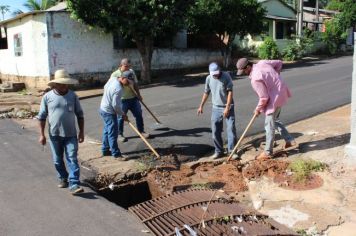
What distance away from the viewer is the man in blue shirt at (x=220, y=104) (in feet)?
22.9

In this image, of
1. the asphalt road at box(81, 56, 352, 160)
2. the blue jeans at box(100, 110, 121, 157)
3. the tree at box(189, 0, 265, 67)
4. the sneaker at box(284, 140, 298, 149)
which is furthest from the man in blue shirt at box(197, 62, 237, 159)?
the tree at box(189, 0, 265, 67)

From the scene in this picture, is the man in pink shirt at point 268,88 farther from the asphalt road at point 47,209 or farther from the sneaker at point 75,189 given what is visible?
the sneaker at point 75,189

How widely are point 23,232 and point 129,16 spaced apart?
43.2 ft

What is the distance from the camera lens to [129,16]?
16.7 metres

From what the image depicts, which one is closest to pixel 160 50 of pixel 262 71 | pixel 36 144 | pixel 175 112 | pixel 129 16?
pixel 129 16

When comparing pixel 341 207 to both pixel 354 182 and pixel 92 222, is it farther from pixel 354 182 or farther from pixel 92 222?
pixel 92 222

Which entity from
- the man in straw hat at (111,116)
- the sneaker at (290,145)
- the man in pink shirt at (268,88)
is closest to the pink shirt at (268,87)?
the man in pink shirt at (268,88)

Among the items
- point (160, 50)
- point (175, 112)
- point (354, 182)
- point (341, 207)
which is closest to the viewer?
point (341, 207)

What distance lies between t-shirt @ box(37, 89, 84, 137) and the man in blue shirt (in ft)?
7.96

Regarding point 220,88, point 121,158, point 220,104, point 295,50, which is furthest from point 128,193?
point 295,50

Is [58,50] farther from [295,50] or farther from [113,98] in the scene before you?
[295,50]

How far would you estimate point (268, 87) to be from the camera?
654 cm

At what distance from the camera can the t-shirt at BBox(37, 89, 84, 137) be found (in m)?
5.55

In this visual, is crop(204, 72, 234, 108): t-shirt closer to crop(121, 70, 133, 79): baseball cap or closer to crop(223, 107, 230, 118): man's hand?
crop(223, 107, 230, 118): man's hand
